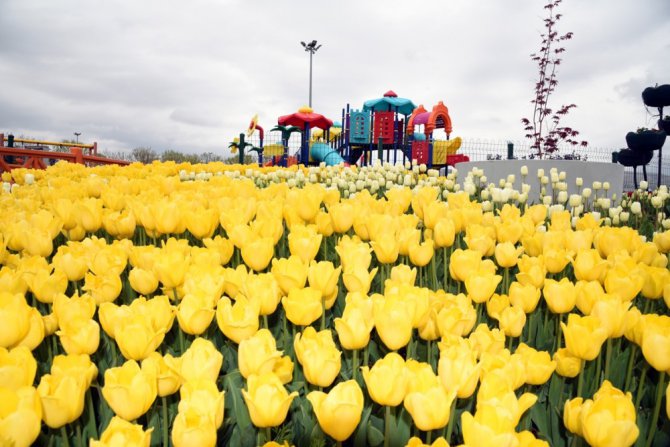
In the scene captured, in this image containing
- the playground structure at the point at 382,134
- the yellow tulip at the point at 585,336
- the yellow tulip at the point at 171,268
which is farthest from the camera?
the playground structure at the point at 382,134

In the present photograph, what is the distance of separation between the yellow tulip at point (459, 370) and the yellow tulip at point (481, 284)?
1.98 ft

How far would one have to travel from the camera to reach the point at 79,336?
1.32 m

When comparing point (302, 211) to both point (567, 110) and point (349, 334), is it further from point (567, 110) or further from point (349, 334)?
point (567, 110)

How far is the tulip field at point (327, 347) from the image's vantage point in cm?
104

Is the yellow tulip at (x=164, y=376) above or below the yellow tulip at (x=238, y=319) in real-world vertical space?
below

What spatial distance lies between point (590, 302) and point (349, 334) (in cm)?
85

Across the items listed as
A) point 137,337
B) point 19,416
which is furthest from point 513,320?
point 19,416

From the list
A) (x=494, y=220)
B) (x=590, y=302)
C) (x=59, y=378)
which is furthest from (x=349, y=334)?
(x=494, y=220)

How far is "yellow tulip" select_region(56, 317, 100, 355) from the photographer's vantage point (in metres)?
1.31

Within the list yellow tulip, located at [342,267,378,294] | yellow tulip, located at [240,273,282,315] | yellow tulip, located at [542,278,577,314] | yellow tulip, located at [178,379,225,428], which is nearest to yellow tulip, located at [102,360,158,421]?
yellow tulip, located at [178,379,225,428]

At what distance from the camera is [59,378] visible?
1090 mm

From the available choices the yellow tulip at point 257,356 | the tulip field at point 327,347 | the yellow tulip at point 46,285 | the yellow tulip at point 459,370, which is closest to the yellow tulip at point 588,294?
the tulip field at point 327,347

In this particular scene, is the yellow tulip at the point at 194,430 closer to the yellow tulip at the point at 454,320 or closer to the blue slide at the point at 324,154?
the yellow tulip at the point at 454,320

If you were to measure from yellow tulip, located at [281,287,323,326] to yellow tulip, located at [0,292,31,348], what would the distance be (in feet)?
2.26
